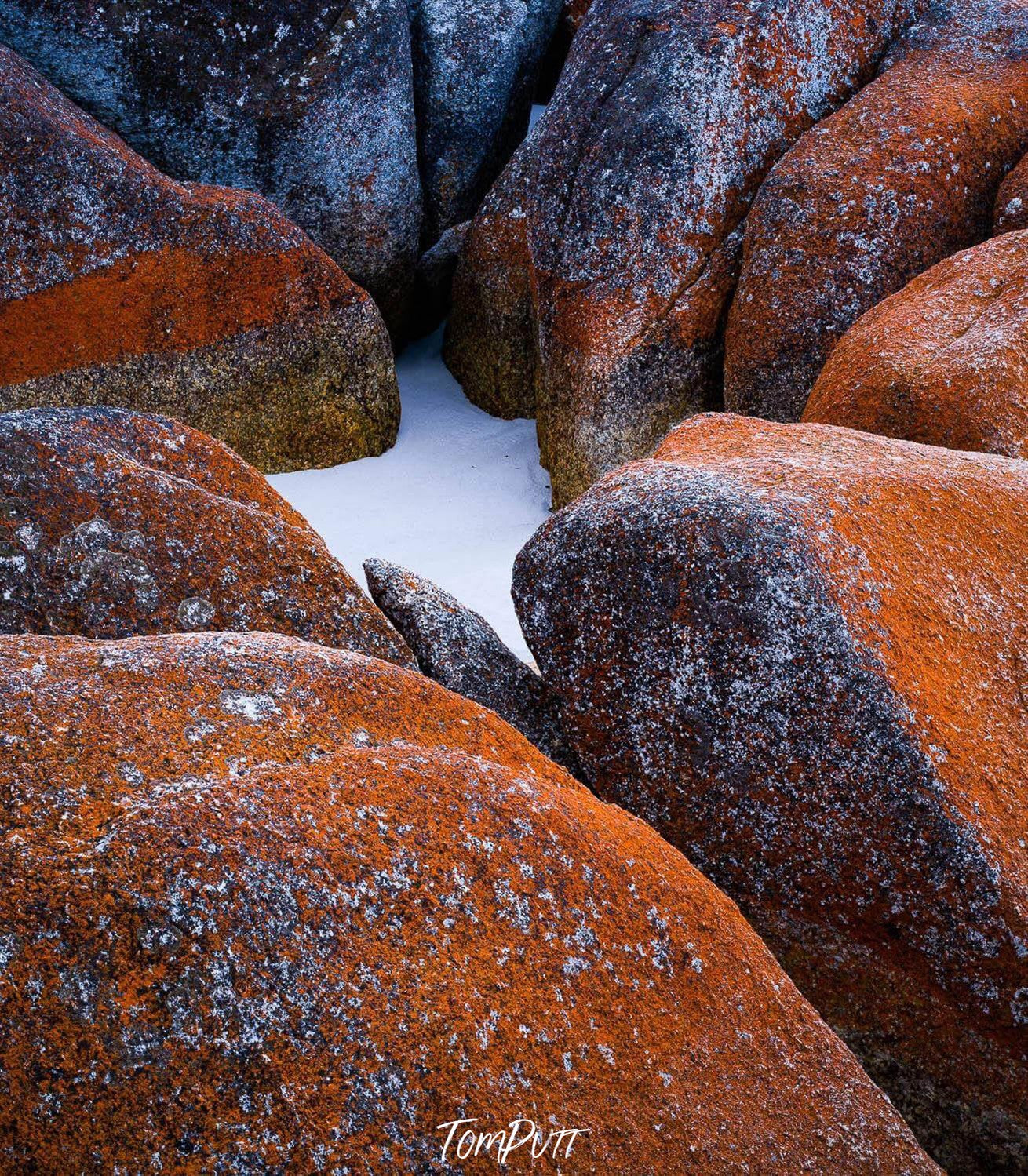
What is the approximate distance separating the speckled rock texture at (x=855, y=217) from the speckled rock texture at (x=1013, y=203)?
0.11 m

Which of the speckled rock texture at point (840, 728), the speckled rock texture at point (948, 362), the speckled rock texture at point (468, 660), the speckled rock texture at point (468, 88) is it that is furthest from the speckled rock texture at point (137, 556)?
the speckled rock texture at point (468, 88)

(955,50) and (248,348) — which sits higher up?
(955,50)

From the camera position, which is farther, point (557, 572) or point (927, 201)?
point (927, 201)

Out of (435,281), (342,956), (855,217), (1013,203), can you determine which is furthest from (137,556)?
(435,281)

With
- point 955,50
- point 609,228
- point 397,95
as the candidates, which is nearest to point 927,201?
point 955,50

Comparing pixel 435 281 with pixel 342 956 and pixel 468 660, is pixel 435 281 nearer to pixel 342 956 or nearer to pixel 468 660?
pixel 468 660

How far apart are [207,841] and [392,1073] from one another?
35 centimetres

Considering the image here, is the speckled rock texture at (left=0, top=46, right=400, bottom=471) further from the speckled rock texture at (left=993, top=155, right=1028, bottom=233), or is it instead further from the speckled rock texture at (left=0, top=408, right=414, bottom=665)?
the speckled rock texture at (left=993, top=155, right=1028, bottom=233)

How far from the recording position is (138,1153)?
4.26ft

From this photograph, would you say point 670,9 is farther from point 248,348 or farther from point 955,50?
point 248,348

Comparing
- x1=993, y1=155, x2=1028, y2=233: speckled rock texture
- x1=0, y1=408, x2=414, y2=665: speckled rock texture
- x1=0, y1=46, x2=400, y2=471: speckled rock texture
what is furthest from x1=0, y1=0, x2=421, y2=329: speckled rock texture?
x1=0, y1=408, x2=414, y2=665: speckled rock texture

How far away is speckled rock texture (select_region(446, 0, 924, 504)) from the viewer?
17.0 ft

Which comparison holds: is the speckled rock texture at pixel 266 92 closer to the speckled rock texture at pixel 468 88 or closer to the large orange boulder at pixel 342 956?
the speckled rock texture at pixel 468 88

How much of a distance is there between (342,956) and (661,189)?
4.37 meters
